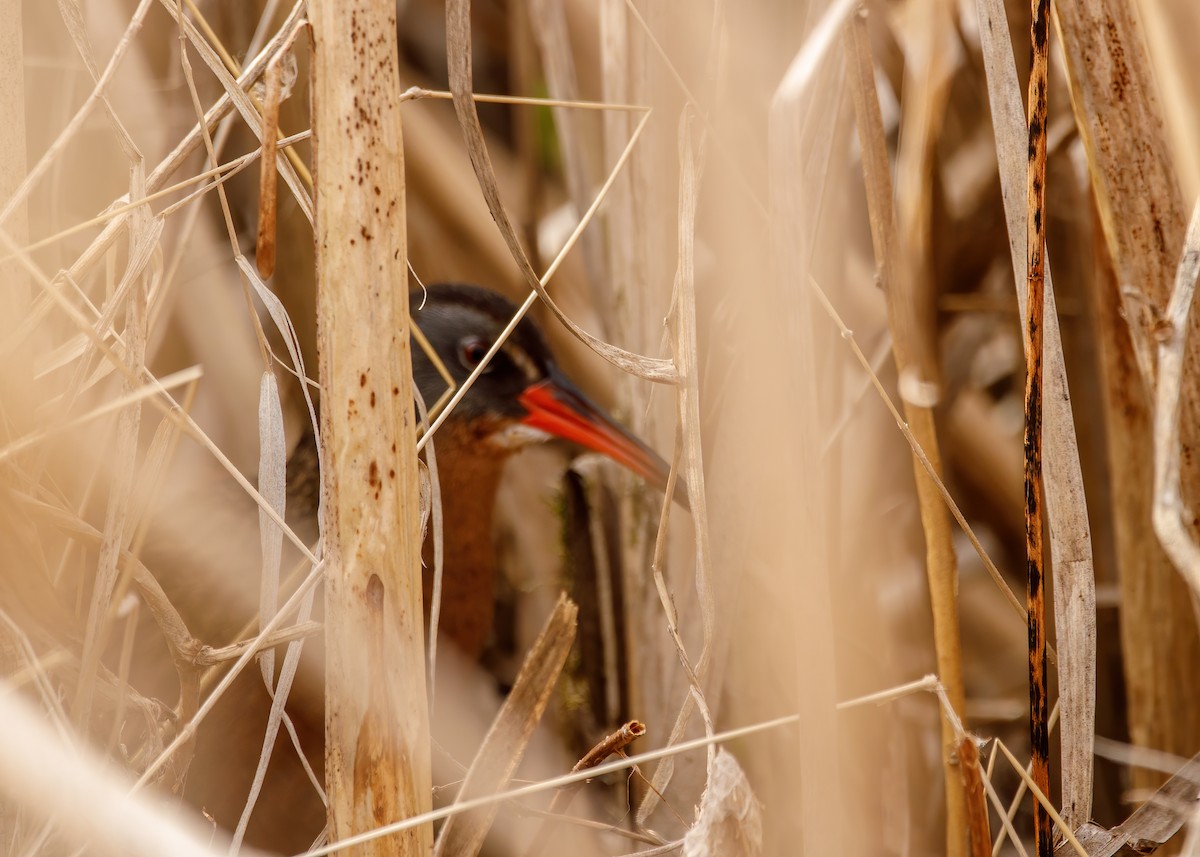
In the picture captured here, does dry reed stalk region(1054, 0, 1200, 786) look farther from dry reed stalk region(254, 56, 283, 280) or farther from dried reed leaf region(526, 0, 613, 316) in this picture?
dried reed leaf region(526, 0, 613, 316)

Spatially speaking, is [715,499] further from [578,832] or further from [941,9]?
[941,9]

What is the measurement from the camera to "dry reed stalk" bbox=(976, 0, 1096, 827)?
0.88 meters

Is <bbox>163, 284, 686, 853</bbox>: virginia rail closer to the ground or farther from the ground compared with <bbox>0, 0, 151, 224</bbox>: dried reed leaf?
closer to the ground

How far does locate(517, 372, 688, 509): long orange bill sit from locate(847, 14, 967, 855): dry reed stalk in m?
0.44

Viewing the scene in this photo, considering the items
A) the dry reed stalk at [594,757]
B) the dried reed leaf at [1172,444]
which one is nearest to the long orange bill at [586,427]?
the dry reed stalk at [594,757]

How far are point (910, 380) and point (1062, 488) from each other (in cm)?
19

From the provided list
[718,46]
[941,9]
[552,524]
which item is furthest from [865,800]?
[552,524]

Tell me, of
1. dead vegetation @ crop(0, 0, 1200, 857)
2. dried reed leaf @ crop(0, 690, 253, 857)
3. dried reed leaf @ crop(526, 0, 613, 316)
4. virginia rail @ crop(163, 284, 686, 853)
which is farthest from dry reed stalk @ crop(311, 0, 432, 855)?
dried reed leaf @ crop(526, 0, 613, 316)

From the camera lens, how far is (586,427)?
168 cm

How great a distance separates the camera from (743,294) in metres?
1.01

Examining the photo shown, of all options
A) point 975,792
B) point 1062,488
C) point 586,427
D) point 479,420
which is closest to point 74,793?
point 975,792

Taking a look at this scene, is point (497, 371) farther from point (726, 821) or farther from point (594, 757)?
point (726, 821)

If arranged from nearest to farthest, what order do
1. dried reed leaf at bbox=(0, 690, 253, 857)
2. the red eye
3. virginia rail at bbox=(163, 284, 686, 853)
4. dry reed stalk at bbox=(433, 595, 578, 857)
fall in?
dried reed leaf at bbox=(0, 690, 253, 857)
dry reed stalk at bbox=(433, 595, 578, 857)
virginia rail at bbox=(163, 284, 686, 853)
the red eye

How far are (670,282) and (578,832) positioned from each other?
0.66 meters
